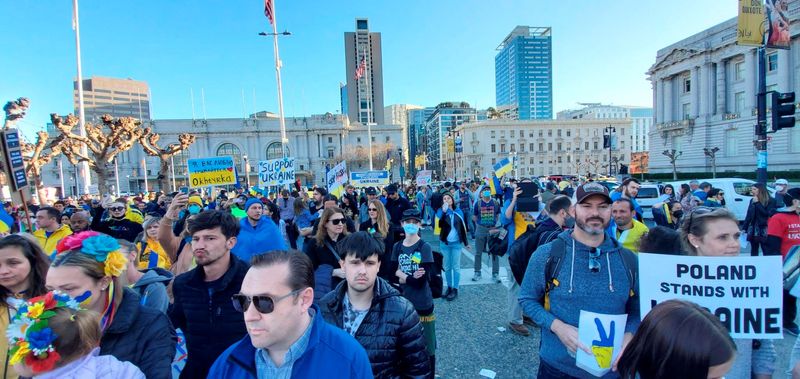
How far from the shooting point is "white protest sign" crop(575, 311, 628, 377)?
2053 mm

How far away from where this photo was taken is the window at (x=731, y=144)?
4341cm

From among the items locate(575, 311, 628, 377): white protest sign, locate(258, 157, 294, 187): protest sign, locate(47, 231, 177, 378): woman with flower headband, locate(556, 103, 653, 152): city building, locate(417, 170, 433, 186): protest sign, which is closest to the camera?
locate(47, 231, 177, 378): woman with flower headband

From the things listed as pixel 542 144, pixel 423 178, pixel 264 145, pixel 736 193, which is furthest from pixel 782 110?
pixel 264 145

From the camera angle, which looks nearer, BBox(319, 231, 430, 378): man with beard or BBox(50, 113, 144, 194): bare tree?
BBox(319, 231, 430, 378): man with beard

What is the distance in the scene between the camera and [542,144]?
83562mm

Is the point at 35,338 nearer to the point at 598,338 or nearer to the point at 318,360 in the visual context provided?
the point at 318,360

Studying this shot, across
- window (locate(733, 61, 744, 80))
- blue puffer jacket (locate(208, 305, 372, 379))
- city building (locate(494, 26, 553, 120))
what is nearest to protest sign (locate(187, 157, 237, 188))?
blue puffer jacket (locate(208, 305, 372, 379))

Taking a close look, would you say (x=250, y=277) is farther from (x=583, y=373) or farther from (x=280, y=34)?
(x=280, y=34)

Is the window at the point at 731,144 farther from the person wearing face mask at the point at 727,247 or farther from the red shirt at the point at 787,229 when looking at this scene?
the person wearing face mask at the point at 727,247

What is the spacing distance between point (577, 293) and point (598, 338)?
0.27 m

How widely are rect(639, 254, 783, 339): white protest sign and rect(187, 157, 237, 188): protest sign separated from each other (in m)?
10.6

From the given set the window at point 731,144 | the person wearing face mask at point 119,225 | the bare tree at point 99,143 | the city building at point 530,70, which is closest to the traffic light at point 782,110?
the person wearing face mask at point 119,225

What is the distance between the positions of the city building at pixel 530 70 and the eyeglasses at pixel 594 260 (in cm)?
13911

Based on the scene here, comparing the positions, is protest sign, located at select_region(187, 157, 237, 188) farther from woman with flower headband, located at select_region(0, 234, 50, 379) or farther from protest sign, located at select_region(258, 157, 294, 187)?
woman with flower headband, located at select_region(0, 234, 50, 379)
